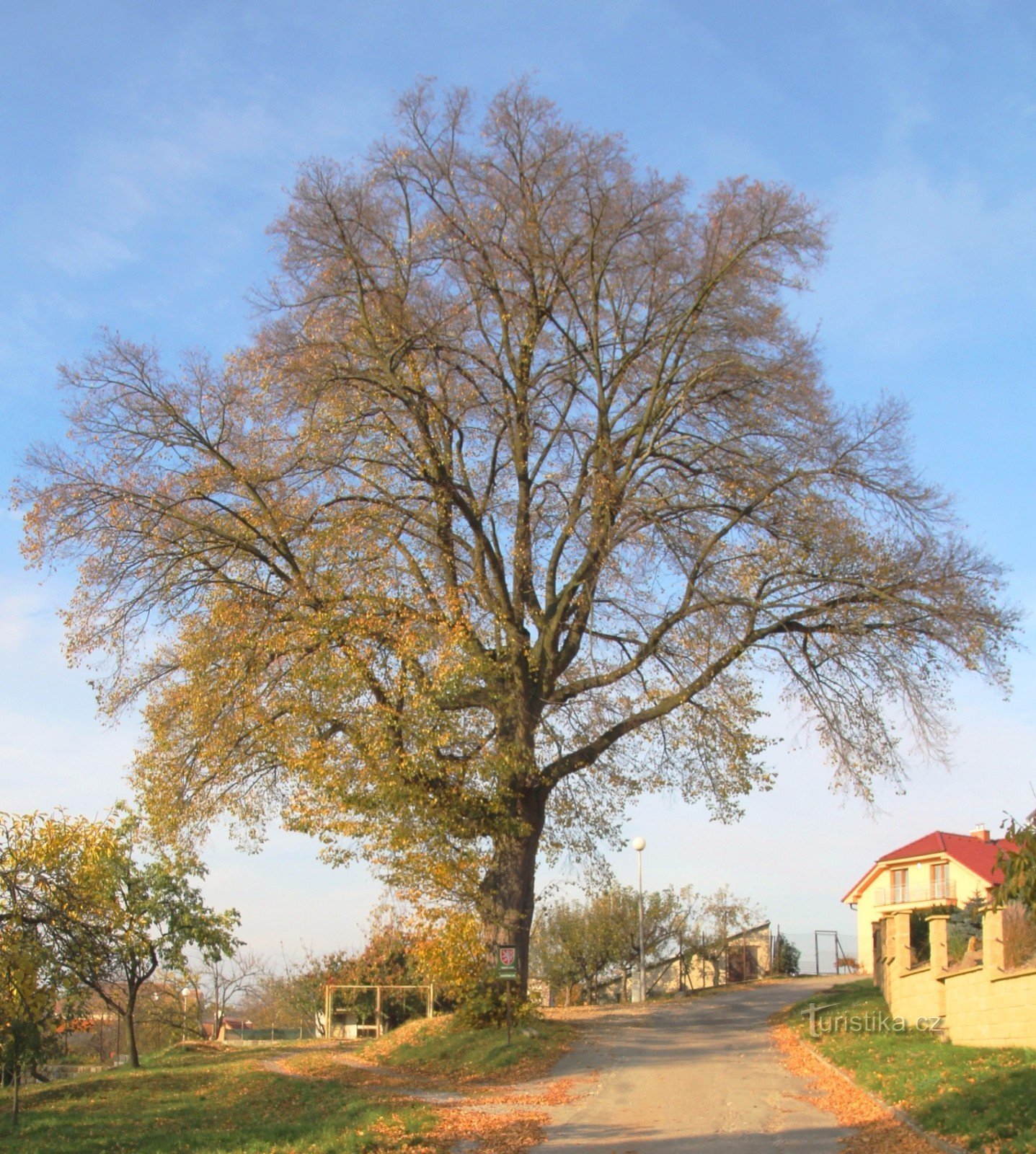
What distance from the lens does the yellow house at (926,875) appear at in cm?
4462

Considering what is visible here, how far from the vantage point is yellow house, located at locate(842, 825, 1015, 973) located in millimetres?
44625

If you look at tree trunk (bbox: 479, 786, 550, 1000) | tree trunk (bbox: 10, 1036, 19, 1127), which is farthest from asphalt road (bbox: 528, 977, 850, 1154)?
tree trunk (bbox: 10, 1036, 19, 1127)

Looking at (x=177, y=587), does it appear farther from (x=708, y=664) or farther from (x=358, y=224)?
(x=708, y=664)

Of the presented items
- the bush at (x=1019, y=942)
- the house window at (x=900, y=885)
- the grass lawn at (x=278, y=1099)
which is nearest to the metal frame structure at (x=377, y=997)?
the grass lawn at (x=278, y=1099)

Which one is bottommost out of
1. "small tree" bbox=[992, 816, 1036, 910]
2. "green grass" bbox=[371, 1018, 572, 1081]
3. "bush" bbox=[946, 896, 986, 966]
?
"green grass" bbox=[371, 1018, 572, 1081]

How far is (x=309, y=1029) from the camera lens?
36562mm

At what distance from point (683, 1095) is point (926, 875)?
37.0 m

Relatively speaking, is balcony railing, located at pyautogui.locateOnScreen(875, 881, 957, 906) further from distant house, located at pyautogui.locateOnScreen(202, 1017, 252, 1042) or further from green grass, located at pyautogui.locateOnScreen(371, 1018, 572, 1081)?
green grass, located at pyautogui.locateOnScreen(371, 1018, 572, 1081)

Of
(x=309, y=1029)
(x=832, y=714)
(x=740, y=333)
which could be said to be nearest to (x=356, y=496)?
(x=740, y=333)

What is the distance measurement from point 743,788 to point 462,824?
Result: 5199mm

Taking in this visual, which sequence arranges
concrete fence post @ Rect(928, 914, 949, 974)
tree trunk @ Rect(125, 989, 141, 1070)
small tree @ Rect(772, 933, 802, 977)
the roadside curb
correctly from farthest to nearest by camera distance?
small tree @ Rect(772, 933, 802, 977)
tree trunk @ Rect(125, 989, 141, 1070)
concrete fence post @ Rect(928, 914, 949, 974)
the roadside curb

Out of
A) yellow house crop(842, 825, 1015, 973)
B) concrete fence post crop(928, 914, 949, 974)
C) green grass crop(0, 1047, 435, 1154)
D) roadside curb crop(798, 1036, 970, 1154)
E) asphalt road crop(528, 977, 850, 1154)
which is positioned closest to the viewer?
roadside curb crop(798, 1036, 970, 1154)

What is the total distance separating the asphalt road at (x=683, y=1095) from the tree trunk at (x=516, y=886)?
79.8 inches

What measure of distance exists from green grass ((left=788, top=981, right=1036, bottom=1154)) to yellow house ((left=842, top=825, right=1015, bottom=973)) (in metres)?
27.8
